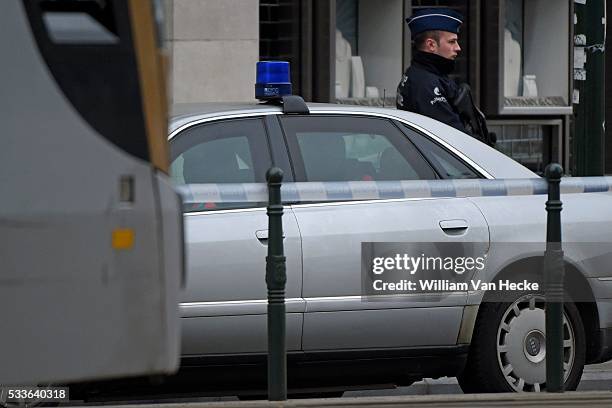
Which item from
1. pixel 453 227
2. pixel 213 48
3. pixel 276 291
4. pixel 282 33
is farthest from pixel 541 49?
pixel 276 291

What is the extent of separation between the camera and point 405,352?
26.9 ft

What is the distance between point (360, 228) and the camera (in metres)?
8.11

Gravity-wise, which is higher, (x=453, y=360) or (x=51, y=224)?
(x=51, y=224)

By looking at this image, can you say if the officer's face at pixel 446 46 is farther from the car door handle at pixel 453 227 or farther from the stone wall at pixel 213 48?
the stone wall at pixel 213 48

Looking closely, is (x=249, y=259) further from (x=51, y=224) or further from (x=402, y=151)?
(x=51, y=224)

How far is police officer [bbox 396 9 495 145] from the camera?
9.62 metres

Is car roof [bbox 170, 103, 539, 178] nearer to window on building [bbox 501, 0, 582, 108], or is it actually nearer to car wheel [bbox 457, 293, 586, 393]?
car wheel [bbox 457, 293, 586, 393]

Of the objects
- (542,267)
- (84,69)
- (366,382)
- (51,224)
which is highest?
(84,69)

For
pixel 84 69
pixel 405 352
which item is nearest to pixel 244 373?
pixel 405 352

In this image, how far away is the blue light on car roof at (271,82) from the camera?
343 inches

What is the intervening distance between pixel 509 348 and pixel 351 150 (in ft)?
4.14

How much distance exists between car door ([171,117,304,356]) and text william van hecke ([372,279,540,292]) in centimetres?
46

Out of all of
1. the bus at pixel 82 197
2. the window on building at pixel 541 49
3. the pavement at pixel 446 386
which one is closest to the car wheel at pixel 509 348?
the pavement at pixel 446 386

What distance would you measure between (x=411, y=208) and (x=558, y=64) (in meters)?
11.0
